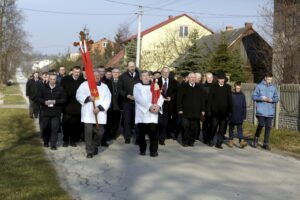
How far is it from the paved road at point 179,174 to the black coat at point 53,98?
881mm

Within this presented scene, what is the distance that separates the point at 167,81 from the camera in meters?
12.4

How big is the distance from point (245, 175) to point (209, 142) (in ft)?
12.7

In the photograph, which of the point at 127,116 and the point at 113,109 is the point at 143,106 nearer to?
the point at 127,116

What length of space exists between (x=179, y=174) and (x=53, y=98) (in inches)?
163

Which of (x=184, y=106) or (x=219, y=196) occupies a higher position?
(x=184, y=106)

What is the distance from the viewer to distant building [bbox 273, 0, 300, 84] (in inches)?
833

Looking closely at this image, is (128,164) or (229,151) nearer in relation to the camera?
(128,164)

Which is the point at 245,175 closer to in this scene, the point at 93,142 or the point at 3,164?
the point at 93,142

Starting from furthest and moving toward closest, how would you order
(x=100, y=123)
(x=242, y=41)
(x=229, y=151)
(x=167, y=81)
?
(x=242, y=41) → (x=167, y=81) → (x=229, y=151) → (x=100, y=123)

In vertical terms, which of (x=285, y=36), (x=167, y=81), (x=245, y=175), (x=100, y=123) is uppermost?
(x=285, y=36)

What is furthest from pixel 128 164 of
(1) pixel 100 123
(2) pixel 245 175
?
(2) pixel 245 175

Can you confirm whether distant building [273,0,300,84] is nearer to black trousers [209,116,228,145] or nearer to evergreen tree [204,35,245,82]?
evergreen tree [204,35,245,82]

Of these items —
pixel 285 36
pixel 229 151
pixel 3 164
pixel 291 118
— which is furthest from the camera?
pixel 285 36

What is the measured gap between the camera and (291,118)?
50.8 feet
